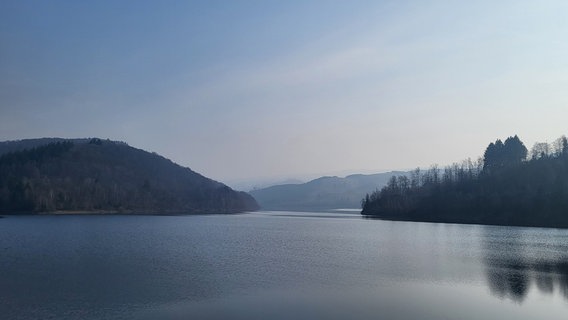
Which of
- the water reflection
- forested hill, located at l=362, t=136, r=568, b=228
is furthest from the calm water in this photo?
forested hill, located at l=362, t=136, r=568, b=228

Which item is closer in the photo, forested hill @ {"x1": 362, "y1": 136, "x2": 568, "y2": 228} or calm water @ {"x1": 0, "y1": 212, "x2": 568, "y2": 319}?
calm water @ {"x1": 0, "y1": 212, "x2": 568, "y2": 319}

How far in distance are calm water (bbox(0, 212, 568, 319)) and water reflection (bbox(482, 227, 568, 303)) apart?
4.7 inches

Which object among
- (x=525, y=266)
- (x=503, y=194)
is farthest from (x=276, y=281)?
(x=503, y=194)

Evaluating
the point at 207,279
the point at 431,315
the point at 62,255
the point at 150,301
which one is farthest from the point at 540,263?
the point at 62,255

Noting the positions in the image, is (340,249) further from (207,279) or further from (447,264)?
(207,279)

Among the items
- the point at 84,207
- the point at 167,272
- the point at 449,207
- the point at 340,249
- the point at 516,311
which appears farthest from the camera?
the point at 84,207

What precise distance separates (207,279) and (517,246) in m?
50.9

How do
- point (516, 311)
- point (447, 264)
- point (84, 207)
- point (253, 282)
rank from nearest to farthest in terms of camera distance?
point (516, 311) < point (253, 282) < point (447, 264) < point (84, 207)

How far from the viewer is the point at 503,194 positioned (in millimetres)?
132500

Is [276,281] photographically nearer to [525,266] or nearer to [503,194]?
[525,266]

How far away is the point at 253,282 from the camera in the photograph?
39062mm

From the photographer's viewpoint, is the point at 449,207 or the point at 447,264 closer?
the point at 447,264

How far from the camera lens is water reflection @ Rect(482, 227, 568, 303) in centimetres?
3866

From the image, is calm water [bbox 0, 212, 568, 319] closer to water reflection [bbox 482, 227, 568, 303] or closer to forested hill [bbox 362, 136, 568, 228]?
water reflection [bbox 482, 227, 568, 303]
